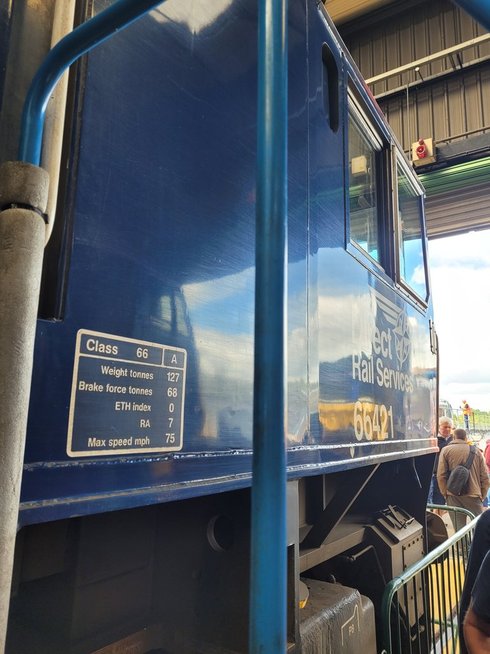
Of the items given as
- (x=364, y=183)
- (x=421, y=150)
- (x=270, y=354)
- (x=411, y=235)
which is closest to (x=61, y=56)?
(x=270, y=354)

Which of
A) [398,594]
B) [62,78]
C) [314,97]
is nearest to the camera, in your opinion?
[62,78]

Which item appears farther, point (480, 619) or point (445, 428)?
point (445, 428)

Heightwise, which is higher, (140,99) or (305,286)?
(140,99)

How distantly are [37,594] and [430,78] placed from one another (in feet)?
24.9

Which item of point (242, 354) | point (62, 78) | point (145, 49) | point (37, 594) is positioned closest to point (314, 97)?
point (145, 49)

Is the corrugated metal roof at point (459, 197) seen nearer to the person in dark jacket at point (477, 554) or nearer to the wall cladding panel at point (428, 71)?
the wall cladding panel at point (428, 71)

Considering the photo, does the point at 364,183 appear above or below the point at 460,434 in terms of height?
above

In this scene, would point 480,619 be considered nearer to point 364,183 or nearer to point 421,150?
point 364,183

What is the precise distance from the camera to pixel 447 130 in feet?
22.8

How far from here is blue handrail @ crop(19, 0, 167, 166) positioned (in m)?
0.77

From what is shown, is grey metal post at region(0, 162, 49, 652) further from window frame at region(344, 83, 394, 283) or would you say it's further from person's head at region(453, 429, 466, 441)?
person's head at region(453, 429, 466, 441)

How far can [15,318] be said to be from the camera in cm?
65

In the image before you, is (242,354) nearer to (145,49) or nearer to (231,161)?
(231,161)

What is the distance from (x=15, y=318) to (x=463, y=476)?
6754mm
